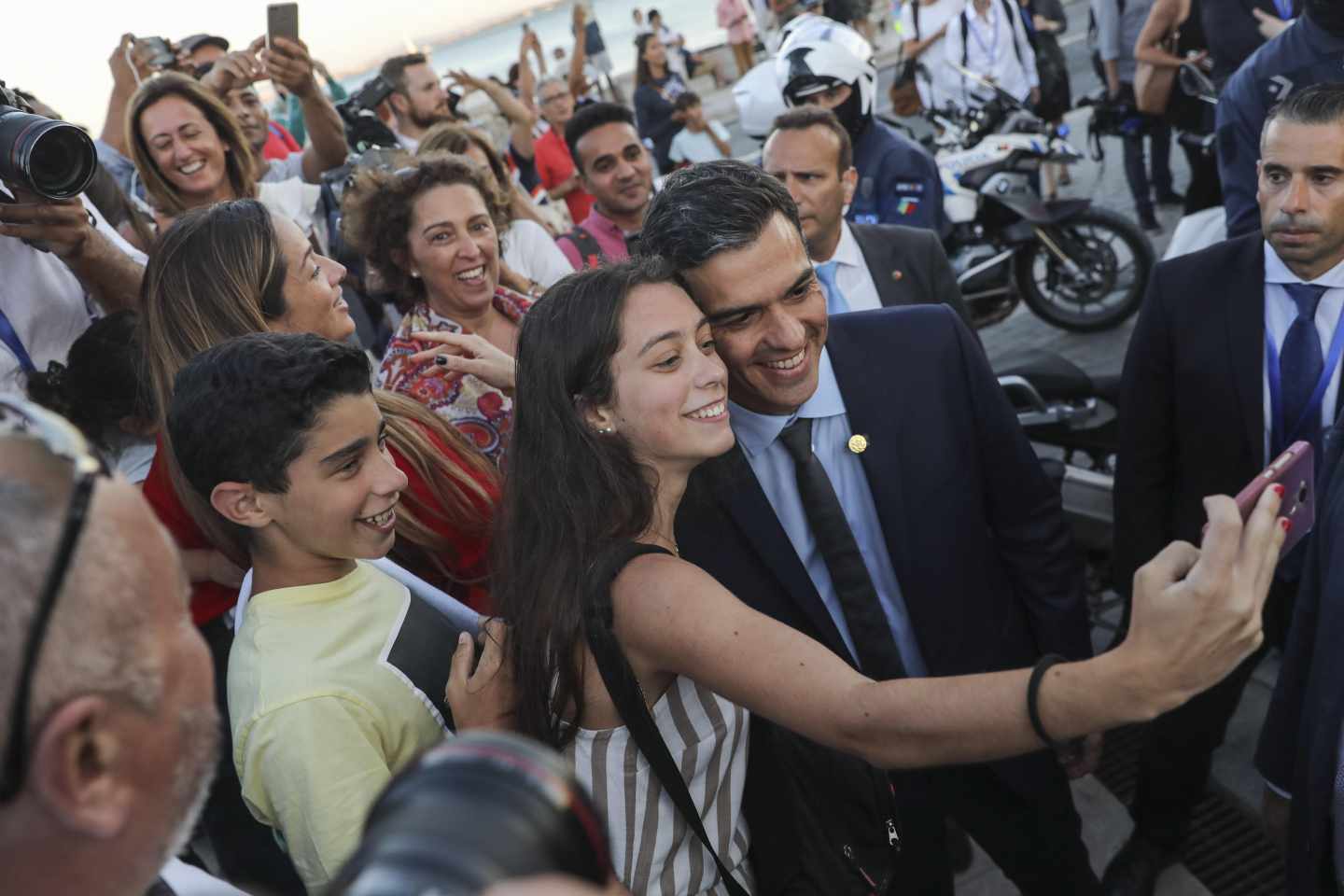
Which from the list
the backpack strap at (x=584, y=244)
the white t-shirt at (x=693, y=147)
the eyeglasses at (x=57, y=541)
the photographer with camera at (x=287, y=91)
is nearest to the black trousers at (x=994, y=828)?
the eyeglasses at (x=57, y=541)

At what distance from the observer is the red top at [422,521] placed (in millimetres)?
2488

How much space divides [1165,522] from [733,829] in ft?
5.11

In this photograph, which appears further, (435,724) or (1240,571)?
(435,724)

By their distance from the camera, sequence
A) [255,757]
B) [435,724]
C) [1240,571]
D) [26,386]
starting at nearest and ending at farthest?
[1240,571]
[255,757]
[435,724]
[26,386]

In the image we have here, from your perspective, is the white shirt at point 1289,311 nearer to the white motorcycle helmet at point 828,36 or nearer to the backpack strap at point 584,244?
the backpack strap at point 584,244

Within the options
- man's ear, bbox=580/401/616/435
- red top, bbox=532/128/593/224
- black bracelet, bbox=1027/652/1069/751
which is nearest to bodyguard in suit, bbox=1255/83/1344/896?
black bracelet, bbox=1027/652/1069/751

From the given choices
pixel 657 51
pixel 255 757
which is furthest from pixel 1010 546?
pixel 657 51

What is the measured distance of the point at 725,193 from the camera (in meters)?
2.27

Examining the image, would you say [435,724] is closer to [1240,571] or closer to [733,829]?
[733,829]

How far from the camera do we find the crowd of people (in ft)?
3.09

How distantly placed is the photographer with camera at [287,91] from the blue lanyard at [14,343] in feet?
4.23

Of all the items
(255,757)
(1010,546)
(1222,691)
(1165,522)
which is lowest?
(1222,691)

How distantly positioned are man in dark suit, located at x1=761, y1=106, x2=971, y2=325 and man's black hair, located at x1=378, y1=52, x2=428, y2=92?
3.00 m

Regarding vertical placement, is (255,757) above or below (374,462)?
below
